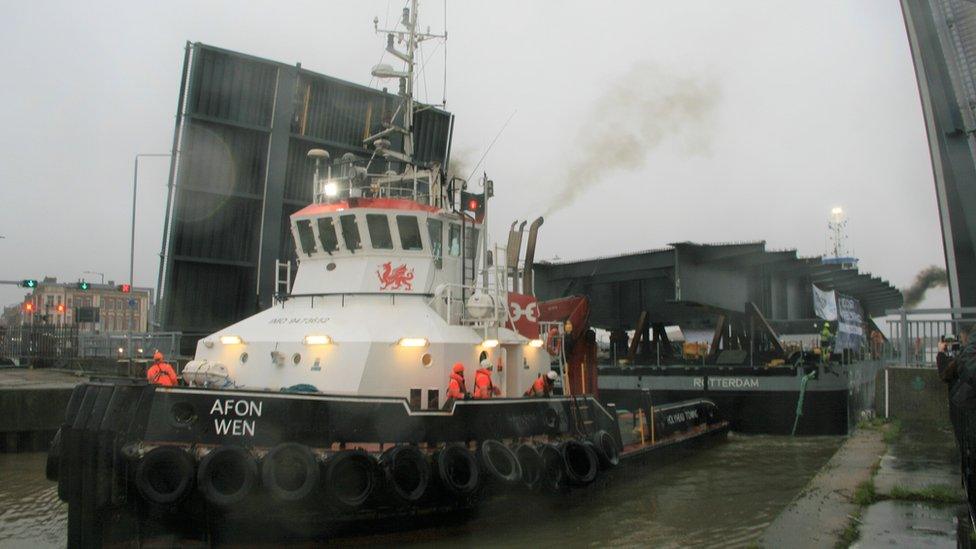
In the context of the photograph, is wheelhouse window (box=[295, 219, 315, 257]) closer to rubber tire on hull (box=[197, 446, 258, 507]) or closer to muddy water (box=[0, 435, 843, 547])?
rubber tire on hull (box=[197, 446, 258, 507])

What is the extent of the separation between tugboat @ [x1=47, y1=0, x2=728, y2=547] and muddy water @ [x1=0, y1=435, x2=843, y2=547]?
430mm

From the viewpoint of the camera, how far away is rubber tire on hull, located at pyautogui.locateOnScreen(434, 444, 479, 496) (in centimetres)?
773

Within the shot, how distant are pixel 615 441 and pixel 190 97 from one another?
9.43m

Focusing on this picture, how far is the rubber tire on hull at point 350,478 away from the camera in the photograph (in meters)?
7.08

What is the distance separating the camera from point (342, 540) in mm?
7336

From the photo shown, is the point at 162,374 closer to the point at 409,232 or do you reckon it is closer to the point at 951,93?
the point at 409,232

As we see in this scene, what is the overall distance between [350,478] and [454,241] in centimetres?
384

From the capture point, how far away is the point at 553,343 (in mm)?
11398

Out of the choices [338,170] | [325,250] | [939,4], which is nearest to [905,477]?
[939,4]

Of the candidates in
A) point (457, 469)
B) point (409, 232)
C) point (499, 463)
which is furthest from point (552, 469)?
point (409, 232)

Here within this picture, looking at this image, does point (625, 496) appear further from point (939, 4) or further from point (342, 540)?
point (939, 4)

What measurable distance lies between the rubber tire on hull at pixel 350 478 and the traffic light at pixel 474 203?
400cm

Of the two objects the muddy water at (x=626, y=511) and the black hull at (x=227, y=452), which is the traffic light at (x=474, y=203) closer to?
the black hull at (x=227, y=452)

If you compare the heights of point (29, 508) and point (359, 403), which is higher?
point (359, 403)
